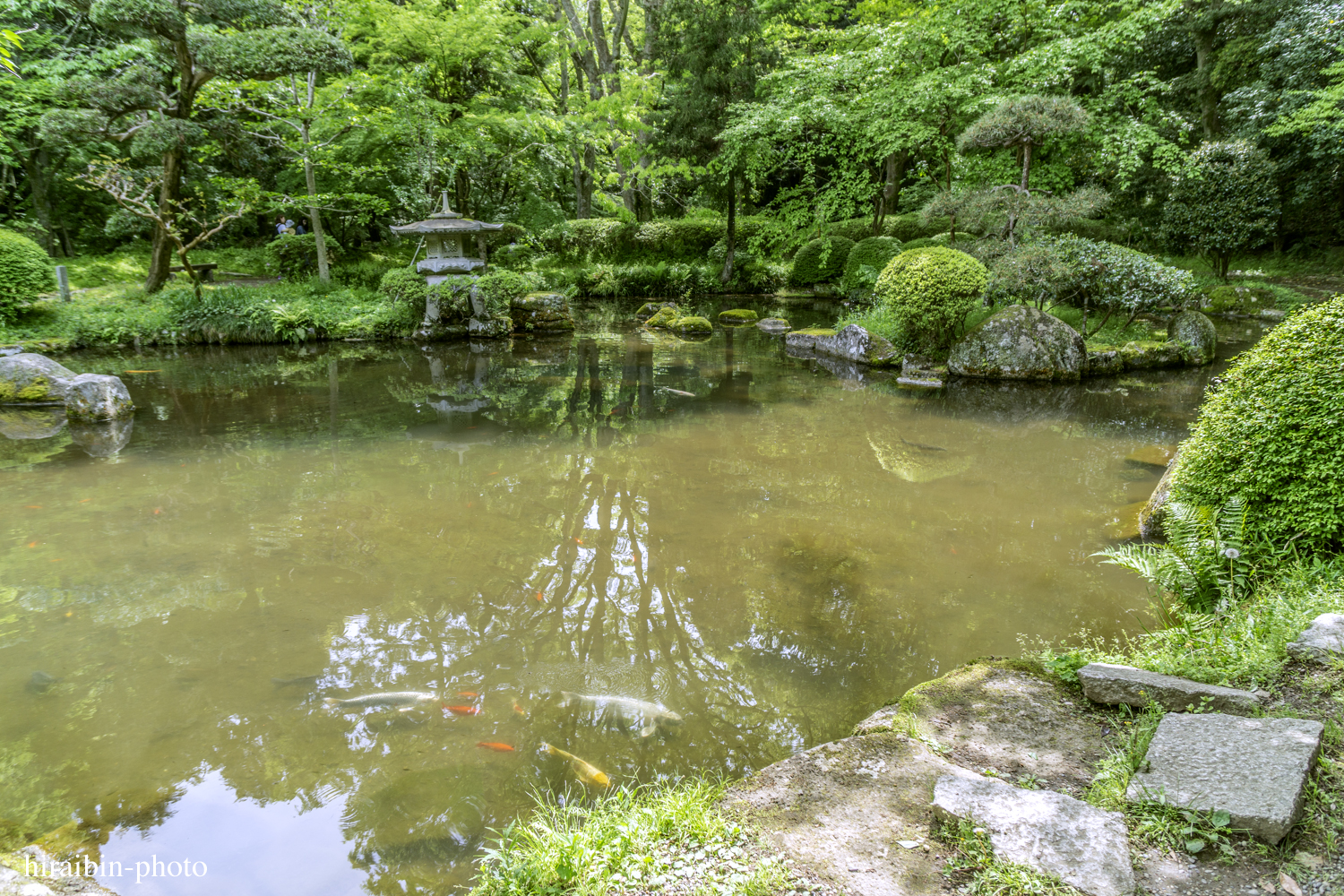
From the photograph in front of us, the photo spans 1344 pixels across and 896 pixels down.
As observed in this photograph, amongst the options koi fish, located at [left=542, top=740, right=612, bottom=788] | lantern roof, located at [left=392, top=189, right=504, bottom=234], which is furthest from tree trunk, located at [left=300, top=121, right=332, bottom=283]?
koi fish, located at [left=542, top=740, right=612, bottom=788]

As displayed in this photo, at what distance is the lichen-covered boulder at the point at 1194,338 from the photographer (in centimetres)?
1059

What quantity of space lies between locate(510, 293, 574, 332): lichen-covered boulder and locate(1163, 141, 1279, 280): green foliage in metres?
14.7

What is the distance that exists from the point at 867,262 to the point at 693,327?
5826 millimetres

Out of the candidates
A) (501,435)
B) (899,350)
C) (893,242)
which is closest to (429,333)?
(501,435)

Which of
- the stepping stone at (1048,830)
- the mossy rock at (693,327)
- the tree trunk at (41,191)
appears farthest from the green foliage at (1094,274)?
the tree trunk at (41,191)

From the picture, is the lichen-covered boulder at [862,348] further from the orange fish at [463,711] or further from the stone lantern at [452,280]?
the orange fish at [463,711]

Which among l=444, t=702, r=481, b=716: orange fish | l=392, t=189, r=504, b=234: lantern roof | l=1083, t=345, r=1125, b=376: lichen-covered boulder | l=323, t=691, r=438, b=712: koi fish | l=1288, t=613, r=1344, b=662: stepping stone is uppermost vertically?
l=392, t=189, r=504, b=234: lantern roof

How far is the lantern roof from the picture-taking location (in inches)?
500

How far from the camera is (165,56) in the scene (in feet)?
41.6

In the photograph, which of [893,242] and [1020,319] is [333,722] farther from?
[893,242]

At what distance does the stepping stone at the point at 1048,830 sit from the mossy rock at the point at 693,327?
12.7 metres

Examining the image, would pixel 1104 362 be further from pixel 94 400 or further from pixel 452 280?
pixel 94 400

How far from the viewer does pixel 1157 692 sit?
97.9 inches

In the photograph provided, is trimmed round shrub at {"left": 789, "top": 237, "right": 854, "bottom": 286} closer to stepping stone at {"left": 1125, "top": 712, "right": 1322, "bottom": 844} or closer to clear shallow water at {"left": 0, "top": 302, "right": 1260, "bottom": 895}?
clear shallow water at {"left": 0, "top": 302, "right": 1260, "bottom": 895}
